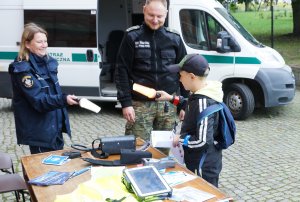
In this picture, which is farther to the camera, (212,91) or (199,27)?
(199,27)

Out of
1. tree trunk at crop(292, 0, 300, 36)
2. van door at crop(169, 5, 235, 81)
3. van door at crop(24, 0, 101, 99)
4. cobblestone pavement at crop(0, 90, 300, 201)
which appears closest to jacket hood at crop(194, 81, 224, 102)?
cobblestone pavement at crop(0, 90, 300, 201)

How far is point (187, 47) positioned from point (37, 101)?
4901 millimetres

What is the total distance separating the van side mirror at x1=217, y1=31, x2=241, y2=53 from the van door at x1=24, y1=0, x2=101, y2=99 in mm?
2175

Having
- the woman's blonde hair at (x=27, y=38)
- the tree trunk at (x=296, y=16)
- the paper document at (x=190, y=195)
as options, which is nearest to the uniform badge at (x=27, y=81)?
the woman's blonde hair at (x=27, y=38)

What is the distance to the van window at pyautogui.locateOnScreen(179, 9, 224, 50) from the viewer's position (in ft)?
26.7

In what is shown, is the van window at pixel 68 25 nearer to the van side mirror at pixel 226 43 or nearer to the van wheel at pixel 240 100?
the van side mirror at pixel 226 43

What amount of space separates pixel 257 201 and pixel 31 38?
9.01 ft

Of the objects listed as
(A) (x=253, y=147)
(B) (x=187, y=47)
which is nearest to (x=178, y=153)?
(A) (x=253, y=147)

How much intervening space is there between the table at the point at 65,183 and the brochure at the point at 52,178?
0.03m

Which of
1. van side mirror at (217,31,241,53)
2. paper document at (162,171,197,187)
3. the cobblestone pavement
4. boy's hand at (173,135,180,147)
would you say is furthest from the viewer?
van side mirror at (217,31,241,53)

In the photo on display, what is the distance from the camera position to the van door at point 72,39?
830 cm

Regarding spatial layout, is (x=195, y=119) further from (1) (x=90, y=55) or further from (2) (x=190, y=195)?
(1) (x=90, y=55)

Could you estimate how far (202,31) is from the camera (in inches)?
322

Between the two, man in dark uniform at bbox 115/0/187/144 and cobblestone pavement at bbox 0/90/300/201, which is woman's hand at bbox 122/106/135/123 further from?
cobblestone pavement at bbox 0/90/300/201
